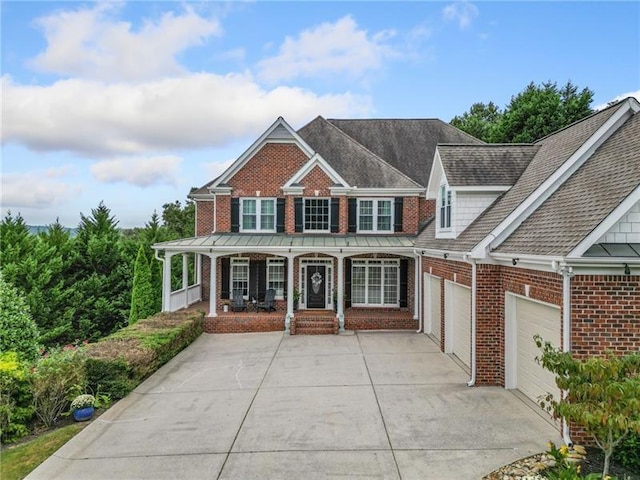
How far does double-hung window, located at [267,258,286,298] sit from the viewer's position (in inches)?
693

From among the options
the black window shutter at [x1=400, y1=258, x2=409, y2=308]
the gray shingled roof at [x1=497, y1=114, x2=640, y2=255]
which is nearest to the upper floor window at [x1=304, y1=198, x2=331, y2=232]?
the black window shutter at [x1=400, y1=258, x2=409, y2=308]

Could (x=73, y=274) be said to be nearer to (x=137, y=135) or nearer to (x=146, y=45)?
(x=137, y=135)

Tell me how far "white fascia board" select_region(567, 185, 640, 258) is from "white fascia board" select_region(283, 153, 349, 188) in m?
12.0

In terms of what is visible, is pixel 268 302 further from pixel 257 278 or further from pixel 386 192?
pixel 386 192

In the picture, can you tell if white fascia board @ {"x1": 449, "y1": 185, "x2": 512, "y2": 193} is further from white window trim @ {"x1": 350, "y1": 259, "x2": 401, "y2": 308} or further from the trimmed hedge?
the trimmed hedge

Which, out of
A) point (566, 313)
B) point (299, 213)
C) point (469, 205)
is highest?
point (299, 213)

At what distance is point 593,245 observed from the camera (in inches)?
244

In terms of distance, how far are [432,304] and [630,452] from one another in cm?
927

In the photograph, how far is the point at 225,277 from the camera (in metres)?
17.4

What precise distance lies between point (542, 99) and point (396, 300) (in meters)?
19.1

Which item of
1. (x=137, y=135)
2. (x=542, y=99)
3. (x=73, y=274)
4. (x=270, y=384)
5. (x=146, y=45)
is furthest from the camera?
(x=542, y=99)

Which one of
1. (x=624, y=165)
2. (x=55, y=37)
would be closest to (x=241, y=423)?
(x=624, y=165)

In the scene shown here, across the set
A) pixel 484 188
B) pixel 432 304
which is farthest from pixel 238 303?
pixel 484 188

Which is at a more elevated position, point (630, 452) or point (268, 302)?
point (268, 302)
